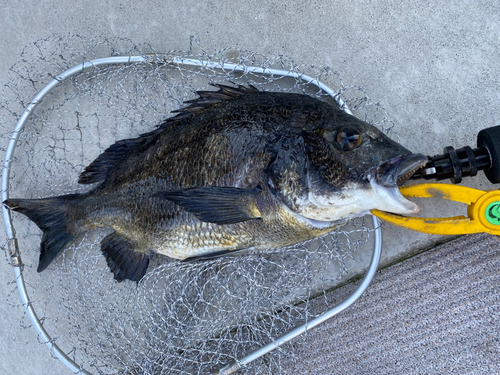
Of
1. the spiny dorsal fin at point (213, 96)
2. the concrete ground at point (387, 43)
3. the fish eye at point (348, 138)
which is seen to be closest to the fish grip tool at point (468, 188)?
the fish eye at point (348, 138)

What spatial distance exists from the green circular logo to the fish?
1.24 feet

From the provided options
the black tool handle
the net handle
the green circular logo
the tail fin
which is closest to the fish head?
the black tool handle

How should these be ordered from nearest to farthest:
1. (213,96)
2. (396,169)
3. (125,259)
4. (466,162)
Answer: (396,169), (466,162), (213,96), (125,259)

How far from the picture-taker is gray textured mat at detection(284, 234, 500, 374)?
192 cm

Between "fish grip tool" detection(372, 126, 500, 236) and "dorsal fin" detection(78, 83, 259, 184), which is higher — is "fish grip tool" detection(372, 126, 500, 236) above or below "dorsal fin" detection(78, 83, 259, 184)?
below

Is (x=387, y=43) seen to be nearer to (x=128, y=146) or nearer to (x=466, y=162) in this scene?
(x=466, y=162)

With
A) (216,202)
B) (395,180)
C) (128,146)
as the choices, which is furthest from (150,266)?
(395,180)

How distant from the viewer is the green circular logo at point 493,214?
1393mm

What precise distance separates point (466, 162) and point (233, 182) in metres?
0.94

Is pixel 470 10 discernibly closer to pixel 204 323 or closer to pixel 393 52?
pixel 393 52

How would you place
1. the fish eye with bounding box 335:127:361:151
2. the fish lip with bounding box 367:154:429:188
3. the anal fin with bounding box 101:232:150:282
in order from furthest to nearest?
the anal fin with bounding box 101:232:150:282
the fish eye with bounding box 335:127:361:151
the fish lip with bounding box 367:154:429:188

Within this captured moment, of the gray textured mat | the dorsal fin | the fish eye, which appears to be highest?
the dorsal fin

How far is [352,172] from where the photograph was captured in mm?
1312

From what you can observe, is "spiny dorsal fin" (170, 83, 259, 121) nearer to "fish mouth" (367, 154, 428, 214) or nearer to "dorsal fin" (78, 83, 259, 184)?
"dorsal fin" (78, 83, 259, 184)
